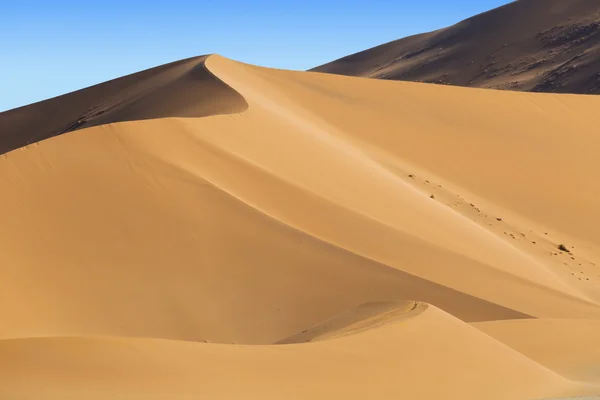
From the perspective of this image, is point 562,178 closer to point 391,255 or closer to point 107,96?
point 391,255

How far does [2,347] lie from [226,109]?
10.9m

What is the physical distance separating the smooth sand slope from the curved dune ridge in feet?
91.2

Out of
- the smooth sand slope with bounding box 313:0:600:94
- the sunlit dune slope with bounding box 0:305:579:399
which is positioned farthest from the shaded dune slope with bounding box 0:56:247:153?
the smooth sand slope with bounding box 313:0:600:94

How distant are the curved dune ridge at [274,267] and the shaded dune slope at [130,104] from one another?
224 millimetres

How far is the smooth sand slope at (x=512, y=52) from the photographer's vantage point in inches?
1853

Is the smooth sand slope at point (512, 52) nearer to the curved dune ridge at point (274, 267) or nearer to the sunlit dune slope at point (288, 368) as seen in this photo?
the curved dune ridge at point (274, 267)

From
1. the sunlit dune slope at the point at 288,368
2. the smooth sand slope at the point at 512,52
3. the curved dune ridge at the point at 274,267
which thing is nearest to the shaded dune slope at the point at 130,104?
the curved dune ridge at the point at 274,267

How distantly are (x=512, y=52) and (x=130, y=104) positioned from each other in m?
38.0

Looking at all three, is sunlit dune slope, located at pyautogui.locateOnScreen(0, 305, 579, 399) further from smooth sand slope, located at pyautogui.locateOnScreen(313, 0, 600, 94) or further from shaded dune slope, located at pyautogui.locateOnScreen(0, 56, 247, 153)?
smooth sand slope, located at pyautogui.locateOnScreen(313, 0, 600, 94)

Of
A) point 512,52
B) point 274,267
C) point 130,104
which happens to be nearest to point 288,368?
point 274,267

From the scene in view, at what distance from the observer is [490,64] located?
183 feet

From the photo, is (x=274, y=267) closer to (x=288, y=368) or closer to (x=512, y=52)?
(x=288, y=368)

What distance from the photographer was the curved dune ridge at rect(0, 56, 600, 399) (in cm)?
665

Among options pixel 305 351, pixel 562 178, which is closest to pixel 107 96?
pixel 562 178
